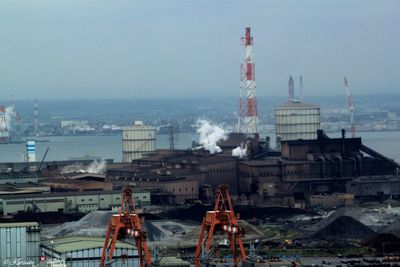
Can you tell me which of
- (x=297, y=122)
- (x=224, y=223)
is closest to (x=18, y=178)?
(x=297, y=122)

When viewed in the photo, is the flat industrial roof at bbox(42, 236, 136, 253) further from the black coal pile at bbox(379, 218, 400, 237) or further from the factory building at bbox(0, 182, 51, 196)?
the factory building at bbox(0, 182, 51, 196)

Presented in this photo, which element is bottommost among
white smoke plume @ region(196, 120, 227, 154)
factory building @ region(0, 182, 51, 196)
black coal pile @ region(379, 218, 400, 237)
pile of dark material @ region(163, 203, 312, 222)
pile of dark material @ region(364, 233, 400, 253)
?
pile of dark material @ region(364, 233, 400, 253)

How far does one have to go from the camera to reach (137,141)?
236ft

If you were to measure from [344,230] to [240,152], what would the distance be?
1887cm

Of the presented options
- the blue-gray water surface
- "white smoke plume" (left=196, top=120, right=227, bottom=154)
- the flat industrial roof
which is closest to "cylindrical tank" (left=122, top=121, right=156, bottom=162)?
"white smoke plume" (left=196, top=120, right=227, bottom=154)

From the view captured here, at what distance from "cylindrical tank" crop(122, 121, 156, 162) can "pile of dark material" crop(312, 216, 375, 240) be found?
95.0ft

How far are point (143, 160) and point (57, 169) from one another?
4.86 meters

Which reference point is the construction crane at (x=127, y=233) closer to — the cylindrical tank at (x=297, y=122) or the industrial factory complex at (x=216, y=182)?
the industrial factory complex at (x=216, y=182)

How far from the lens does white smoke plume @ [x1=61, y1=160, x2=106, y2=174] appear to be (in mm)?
63856

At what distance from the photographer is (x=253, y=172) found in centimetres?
5628

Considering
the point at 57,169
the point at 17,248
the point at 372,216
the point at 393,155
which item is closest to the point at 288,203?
the point at 372,216

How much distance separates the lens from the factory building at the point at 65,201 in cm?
4881

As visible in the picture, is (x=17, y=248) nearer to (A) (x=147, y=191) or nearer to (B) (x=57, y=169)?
(A) (x=147, y=191)

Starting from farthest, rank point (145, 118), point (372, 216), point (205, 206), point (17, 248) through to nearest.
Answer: point (145, 118) → point (205, 206) → point (372, 216) → point (17, 248)
